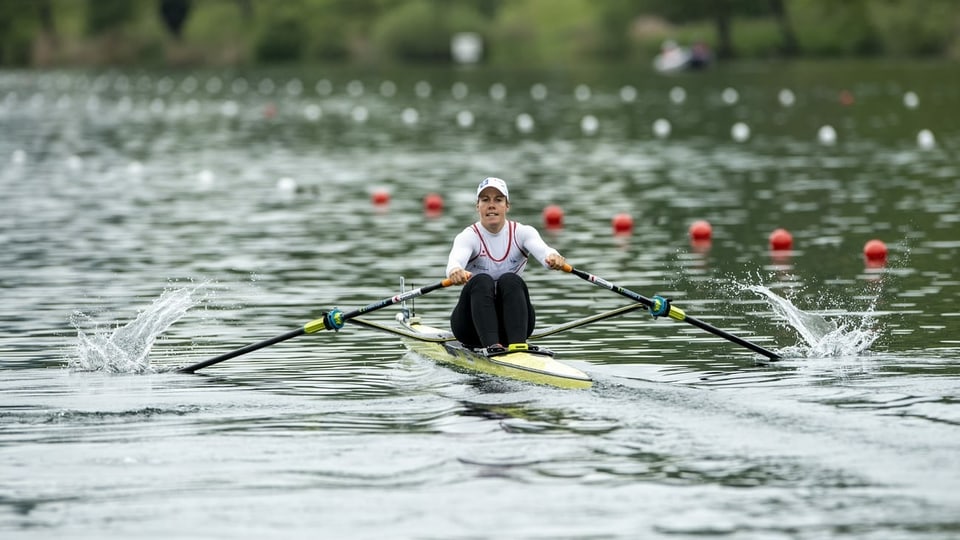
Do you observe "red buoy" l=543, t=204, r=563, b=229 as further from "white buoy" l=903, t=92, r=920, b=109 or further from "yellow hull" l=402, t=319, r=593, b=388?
"white buoy" l=903, t=92, r=920, b=109

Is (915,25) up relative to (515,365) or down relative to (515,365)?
up

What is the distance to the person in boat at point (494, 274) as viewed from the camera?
1363 cm

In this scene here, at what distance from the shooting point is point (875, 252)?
20.1 metres

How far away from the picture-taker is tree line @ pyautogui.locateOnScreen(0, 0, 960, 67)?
313 feet

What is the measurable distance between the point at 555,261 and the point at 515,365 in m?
1.16

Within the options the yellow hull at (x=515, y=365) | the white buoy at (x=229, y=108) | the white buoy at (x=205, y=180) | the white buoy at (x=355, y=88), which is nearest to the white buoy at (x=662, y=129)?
the white buoy at (x=205, y=180)

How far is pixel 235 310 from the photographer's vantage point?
17.6 m

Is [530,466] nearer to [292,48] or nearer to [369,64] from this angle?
[369,64]

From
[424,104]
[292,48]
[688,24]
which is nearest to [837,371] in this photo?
[424,104]

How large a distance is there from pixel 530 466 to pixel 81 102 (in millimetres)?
60910

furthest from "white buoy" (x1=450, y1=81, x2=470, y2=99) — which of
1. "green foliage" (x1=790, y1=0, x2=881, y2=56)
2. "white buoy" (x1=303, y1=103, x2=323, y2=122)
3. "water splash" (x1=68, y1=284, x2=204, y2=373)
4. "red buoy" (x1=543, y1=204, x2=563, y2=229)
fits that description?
A: "water splash" (x1=68, y1=284, x2=204, y2=373)

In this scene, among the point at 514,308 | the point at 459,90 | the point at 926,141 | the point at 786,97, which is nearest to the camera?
the point at 514,308

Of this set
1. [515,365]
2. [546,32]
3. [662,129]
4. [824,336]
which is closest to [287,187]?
[662,129]

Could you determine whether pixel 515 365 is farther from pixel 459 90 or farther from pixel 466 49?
pixel 466 49
